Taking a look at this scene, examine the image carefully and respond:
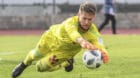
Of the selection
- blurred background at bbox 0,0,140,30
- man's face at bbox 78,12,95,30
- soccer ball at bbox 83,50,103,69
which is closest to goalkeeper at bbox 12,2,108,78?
man's face at bbox 78,12,95,30

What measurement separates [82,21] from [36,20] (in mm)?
27110

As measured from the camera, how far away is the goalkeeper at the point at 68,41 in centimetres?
938

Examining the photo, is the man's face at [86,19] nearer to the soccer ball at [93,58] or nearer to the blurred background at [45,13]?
the soccer ball at [93,58]

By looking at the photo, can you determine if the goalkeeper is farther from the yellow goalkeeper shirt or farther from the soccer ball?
the soccer ball

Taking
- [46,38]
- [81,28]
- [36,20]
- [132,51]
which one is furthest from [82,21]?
[36,20]

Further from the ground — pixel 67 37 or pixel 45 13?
pixel 67 37

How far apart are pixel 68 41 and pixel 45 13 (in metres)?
26.3

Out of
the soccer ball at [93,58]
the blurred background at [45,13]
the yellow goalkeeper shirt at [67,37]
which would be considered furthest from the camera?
the blurred background at [45,13]

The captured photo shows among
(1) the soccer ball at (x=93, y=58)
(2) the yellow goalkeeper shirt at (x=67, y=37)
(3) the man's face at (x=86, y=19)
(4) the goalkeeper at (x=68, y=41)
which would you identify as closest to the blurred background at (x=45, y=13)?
(4) the goalkeeper at (x=68, y=41)

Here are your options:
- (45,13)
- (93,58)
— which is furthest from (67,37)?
(45,13)

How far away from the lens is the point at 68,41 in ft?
34.1

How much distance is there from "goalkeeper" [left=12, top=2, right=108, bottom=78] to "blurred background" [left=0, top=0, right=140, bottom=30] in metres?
24.0

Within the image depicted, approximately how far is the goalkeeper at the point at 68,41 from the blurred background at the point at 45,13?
2397 cm

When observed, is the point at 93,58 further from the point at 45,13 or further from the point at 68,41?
the point at 45,13
